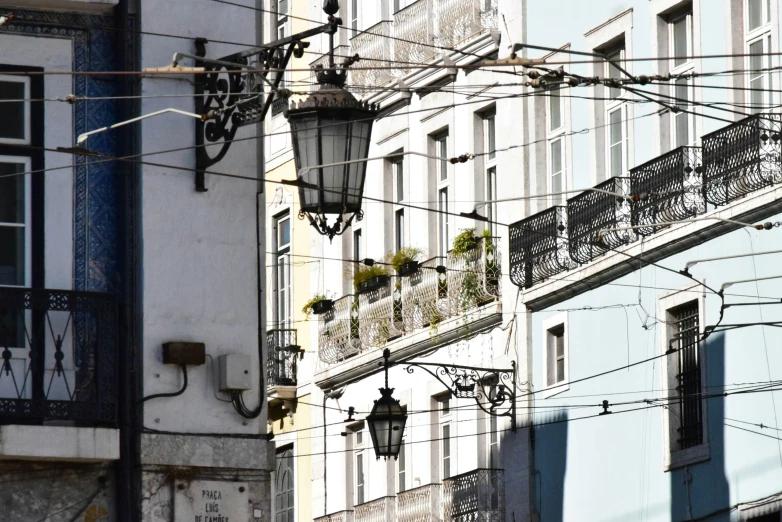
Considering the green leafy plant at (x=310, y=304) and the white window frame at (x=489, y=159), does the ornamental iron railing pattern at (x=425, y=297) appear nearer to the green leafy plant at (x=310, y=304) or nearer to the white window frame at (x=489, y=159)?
the white window frame at (x=489, y=159)

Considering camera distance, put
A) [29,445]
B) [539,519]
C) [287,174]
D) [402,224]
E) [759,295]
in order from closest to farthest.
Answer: [29,445]
[759,295]
[539,519]
[402,224]
[287,174]

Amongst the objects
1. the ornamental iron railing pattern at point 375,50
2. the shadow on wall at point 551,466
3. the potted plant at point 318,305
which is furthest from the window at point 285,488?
the shadow on wall at point 551,466

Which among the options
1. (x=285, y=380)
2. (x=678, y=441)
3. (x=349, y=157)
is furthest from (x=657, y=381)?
(x=349, y=157)

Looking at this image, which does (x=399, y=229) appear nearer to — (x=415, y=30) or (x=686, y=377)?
(x=415, y=30)

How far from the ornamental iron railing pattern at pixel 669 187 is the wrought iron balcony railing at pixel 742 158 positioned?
27 centimetres

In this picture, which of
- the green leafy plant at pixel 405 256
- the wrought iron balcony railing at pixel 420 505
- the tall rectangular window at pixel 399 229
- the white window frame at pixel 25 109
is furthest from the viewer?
the tall rectangular window at pixel 399 229

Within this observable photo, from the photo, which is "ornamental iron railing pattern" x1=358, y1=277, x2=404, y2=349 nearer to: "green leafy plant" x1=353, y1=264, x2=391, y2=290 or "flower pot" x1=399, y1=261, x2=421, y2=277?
"green leafy plant" x1=353, y1=264, x2=391, y2=290

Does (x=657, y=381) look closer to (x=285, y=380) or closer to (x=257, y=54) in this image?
(x=285, y=380)

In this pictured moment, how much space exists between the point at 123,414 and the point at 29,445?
662 millimetres

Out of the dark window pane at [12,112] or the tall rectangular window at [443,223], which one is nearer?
the dark window pane at [12,112]

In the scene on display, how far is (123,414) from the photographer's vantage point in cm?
1440

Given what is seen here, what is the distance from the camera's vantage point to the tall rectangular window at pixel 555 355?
31.2 metres

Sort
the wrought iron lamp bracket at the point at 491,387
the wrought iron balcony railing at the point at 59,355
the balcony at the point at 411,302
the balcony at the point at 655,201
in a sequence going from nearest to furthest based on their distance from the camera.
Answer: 1. the wrought iron balcony railing at the point at 59,355
2. the balcony at the point at 655,201
3. the wrought iron lamp bracket at the point at 491,387
4. the balcony at the point at 411,302

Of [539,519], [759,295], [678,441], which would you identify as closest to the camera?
[759,295]
